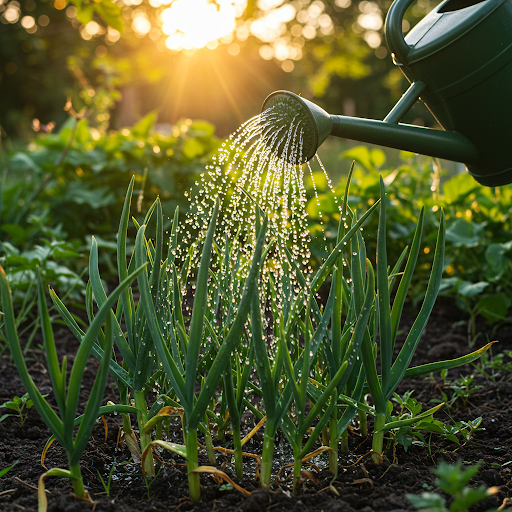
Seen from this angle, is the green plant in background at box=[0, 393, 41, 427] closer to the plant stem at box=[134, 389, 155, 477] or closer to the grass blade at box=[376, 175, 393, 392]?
the plant stem at box=[134, 389, 155, 477]

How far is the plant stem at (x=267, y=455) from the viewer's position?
944 millimetres

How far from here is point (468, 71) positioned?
1.18m

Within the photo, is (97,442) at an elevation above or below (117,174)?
below

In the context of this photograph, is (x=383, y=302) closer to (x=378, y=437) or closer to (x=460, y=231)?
(x=378, y=437)

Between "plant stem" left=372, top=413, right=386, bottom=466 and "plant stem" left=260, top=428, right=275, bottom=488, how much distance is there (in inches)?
10.1

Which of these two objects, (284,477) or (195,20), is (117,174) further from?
(284,477)

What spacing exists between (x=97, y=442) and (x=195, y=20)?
1866 mm

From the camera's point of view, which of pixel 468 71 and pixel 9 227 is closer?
pixel 468 71

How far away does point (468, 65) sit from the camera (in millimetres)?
1170

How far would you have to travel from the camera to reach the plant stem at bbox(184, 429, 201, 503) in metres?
0.93

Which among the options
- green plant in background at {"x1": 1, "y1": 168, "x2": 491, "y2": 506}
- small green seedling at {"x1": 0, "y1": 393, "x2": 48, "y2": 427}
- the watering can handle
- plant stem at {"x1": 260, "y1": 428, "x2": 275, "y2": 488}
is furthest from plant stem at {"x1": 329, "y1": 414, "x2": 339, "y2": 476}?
the watering can handle

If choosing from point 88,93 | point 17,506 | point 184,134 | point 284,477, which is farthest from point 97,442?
point 88,93

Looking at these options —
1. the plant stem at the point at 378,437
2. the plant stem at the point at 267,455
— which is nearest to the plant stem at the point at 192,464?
the plant stem at the point at 267,455

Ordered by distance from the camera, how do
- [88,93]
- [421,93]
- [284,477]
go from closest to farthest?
[284,477] → [421,93] → [88,93]
